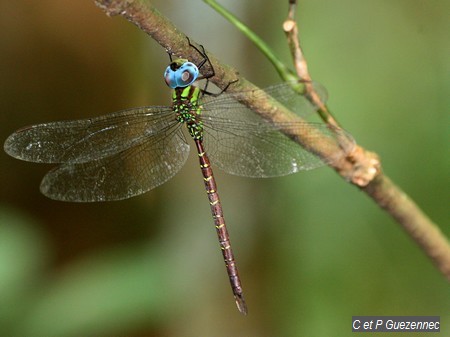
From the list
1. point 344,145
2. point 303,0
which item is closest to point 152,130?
point 344,145

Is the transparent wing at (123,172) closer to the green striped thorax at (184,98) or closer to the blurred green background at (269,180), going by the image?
the green striped thorax at (184,98)

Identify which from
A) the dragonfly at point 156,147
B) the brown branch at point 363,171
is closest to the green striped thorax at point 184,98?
the dragonfly at point 156,147

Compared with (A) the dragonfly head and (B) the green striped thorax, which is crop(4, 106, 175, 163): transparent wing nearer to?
(B) the green striped thorax

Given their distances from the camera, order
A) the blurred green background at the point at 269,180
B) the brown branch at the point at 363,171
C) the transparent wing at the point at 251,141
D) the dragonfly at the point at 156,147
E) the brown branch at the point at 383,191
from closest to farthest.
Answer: the brown branch at the point at 363,171
the brown branch at the point at 383,191
the transparent wing at the point at 251,141
the dragonfly at the point at 156,147
the blurred green background at the point at 269,180

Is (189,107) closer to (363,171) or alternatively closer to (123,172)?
(123,172)

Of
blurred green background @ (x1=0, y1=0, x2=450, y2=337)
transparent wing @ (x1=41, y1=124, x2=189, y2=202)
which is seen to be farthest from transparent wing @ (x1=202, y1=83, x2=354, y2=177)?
blurred green background @ (x1=0, y1=0, x2=450, y2=337)

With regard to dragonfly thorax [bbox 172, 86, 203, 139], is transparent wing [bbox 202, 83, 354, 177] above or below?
below
